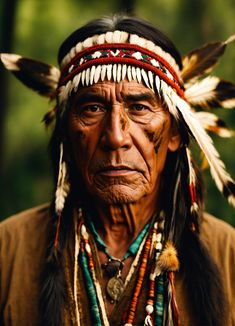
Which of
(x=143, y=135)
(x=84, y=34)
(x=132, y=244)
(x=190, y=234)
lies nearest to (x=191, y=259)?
(x=190, y=234)

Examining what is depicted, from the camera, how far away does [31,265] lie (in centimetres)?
272

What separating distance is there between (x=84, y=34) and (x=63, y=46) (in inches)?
7.1

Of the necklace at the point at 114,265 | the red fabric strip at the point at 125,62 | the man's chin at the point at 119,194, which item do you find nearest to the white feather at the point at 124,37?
the red fabric strip at the point at 125,62

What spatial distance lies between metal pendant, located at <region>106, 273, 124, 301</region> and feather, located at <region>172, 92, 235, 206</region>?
0.74 m

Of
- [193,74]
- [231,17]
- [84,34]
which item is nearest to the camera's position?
[84,34]

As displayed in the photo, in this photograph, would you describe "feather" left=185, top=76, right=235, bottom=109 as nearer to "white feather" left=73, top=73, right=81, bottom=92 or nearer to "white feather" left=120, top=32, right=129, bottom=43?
"white feather" left=120, top=32, right=129, bottom=43

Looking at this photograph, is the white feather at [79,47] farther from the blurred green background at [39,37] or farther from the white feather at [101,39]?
the blurred green background at [39,37]

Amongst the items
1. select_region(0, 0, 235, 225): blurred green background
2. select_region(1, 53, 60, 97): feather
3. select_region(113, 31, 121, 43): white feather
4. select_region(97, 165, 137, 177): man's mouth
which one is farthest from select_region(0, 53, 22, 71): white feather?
select_region(0, 0, 235, 225): blurred green background

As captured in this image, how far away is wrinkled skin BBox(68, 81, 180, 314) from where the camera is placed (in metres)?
2.59

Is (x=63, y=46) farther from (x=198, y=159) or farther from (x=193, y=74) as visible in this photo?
(x=198, y=159)

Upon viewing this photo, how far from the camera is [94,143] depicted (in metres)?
2.64

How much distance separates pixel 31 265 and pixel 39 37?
620 cm

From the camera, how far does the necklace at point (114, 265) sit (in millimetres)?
2621

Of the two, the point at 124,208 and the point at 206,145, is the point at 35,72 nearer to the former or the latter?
the point at 124,208
